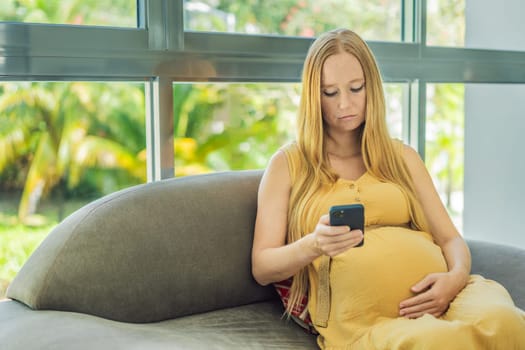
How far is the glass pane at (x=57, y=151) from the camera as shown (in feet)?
7.24

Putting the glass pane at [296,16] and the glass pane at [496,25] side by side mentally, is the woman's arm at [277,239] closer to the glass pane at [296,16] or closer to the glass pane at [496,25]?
the glass pane at [296,16]

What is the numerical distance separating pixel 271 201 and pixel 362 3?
1456 mm

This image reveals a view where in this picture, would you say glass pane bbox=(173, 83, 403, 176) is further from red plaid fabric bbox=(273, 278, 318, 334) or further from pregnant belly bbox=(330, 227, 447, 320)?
pregnant belly bbox=(330, 227, 447, 320)

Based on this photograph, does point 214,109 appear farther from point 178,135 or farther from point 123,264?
point 123,264

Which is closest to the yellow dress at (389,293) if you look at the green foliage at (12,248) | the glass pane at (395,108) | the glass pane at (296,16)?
the glass pane at (296,16)

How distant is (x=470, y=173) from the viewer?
3887mm

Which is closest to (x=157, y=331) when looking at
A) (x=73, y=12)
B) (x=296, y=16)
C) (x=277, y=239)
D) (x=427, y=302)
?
(x=277, y=239)

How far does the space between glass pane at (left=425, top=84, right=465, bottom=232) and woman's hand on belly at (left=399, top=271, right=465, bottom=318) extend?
5.17 feet

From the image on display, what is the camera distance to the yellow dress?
1.66 meters

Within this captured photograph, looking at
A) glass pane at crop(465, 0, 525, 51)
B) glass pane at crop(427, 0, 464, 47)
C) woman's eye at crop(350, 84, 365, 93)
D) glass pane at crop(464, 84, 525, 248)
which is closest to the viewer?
woman's eye at crop(350, 84, 365, 93)

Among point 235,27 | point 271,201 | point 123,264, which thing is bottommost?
point 123,264

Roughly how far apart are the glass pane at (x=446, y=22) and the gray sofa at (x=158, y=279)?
146 cm

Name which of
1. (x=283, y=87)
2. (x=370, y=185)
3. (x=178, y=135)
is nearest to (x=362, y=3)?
(x=283, y=87)

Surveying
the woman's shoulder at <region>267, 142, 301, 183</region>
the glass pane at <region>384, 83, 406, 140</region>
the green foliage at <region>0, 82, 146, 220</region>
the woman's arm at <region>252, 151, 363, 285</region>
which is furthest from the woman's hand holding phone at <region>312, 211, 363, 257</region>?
the glass pane at <region>384, 83, 406, 140</region>
